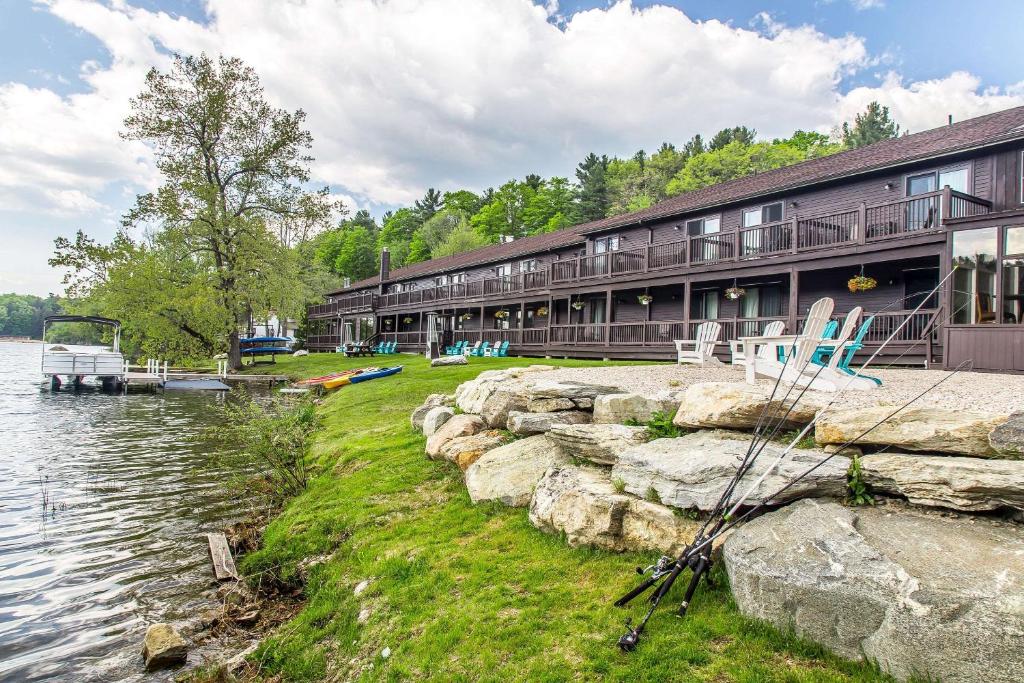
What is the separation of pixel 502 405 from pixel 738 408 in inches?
145

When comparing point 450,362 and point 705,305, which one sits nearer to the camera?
point 705,305

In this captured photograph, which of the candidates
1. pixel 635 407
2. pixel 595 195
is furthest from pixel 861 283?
pixel 595 195

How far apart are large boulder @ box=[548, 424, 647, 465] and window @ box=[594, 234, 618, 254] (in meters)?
20.2

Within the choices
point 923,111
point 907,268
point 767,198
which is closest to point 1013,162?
point 907,268

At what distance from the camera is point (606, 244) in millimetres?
26000

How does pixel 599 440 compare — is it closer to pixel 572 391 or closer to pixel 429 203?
pixel 572 391

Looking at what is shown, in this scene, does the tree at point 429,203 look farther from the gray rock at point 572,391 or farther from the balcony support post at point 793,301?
the gray rock at point 572,391

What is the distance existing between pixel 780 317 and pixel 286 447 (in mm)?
14692

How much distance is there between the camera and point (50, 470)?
408 inches

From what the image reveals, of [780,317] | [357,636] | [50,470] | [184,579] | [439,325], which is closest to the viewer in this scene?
[357,636]

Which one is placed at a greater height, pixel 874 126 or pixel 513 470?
pixel 874 126

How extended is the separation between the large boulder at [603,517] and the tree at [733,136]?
211ft

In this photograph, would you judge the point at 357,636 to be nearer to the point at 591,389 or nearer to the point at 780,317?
the point at 591,389

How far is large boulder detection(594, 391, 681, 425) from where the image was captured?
6.07 meters
